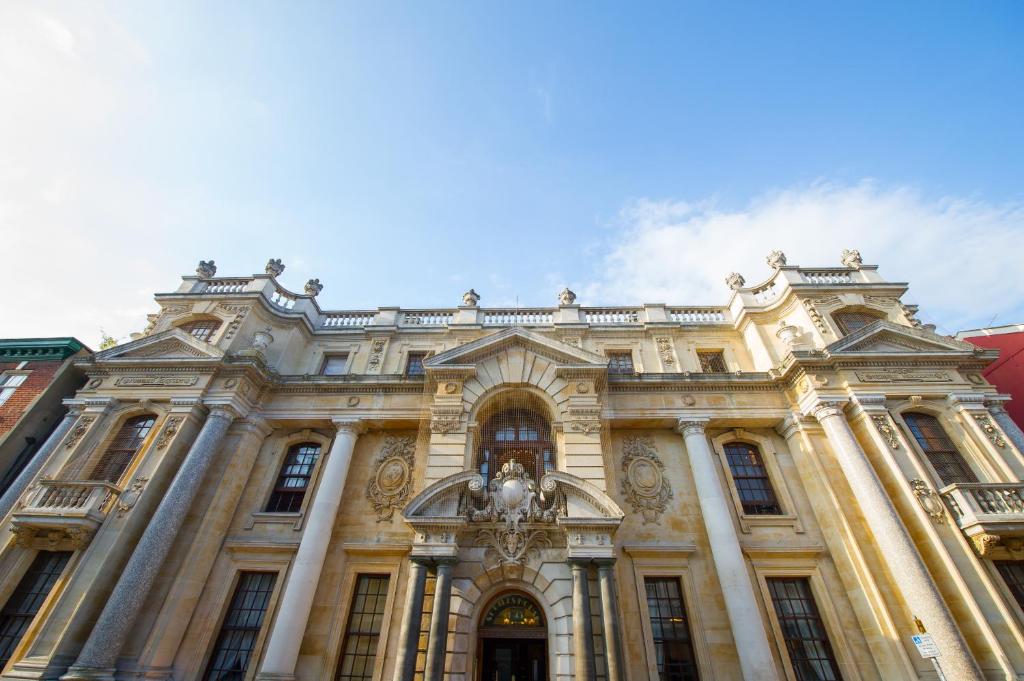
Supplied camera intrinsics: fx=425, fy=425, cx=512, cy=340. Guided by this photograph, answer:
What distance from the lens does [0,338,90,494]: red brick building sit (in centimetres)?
1500

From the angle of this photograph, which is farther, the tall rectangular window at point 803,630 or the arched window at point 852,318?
the arched window at point 852,318

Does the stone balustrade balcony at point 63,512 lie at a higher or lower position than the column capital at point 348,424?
lower

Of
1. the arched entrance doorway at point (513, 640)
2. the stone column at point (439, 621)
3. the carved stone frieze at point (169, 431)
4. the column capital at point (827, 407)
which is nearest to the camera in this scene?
the stone column at point (439, 621)

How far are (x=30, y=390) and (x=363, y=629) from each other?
16.0 metres

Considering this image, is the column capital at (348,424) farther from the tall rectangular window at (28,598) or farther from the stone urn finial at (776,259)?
the stone urn finial at (776,259)

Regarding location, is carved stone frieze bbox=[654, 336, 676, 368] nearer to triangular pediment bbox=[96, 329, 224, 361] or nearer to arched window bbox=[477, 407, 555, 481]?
arched window bbox=[477, 407, 555, 481]

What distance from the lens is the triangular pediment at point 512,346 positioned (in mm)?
14836

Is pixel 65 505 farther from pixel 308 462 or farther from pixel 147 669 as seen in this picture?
pixel 308 462

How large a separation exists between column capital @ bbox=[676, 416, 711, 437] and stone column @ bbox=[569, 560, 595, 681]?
6112mm

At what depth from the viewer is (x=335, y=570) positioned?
42.9 ft

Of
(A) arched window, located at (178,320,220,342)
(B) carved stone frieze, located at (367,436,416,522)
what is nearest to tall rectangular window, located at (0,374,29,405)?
(A) arched window, located at (178,320,220,342)

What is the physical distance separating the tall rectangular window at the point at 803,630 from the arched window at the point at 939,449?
5.45 m

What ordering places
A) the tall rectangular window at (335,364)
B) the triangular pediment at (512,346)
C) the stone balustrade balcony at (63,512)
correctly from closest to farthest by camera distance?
the stone balustrade balcony at (63,512), the triangular pediment at (512,346), the tall rectangular window at (335,364)

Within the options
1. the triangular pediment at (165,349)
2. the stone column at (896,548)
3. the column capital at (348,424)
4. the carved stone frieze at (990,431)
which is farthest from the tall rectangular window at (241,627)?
the carved stone frieze at (990,431)
